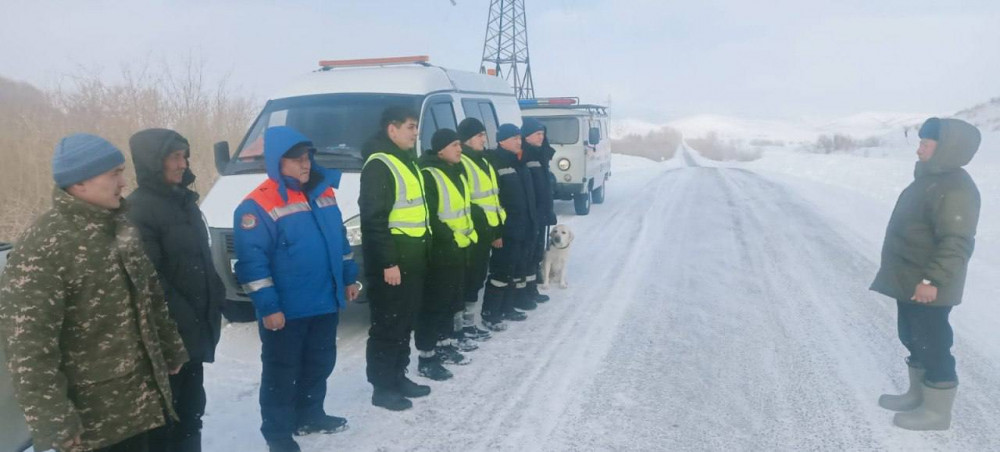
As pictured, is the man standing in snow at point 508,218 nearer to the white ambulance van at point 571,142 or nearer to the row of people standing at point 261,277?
the row of people standing at point 261,277

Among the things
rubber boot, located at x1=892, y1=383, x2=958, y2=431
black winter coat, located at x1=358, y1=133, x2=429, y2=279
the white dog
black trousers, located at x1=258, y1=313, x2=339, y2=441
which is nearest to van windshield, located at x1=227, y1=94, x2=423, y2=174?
black winter coat, located at x1=358, y1=133, x2=429, y2=279

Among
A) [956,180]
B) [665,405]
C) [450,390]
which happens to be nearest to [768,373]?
[665,405]

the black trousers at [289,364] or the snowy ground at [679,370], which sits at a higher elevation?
the black trousers at [289,364]

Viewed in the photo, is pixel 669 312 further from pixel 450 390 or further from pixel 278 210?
pixel 278 210

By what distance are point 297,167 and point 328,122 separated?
3.09 meters

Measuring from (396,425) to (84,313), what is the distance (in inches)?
88.1

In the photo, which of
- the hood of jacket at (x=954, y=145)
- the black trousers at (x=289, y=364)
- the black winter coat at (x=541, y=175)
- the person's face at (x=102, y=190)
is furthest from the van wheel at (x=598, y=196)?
the person's face at (x=102, y=190)

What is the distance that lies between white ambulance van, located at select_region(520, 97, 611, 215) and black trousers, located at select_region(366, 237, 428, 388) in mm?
8710

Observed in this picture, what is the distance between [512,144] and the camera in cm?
619

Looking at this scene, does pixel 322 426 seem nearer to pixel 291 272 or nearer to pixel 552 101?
pixel 291 272

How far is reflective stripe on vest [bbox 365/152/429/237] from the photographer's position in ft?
13.7

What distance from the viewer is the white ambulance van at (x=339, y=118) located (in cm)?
548

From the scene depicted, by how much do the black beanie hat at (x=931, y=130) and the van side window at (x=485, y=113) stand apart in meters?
4.71

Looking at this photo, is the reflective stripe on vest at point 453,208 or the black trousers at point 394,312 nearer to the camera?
the black trousers at point 394,312
